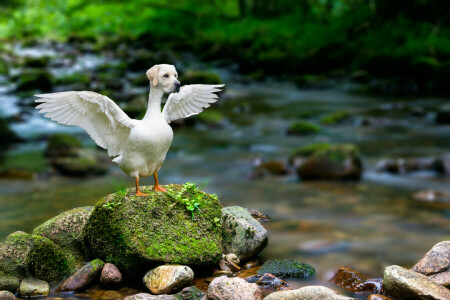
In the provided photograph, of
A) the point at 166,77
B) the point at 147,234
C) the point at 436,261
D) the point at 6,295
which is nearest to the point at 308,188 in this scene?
the point at 436,261

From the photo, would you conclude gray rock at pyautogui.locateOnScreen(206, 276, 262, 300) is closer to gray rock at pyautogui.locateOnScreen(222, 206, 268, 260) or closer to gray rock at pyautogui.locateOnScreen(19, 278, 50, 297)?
gray rock at pyautogui.locateOnScreen(222, 206, 268, 260)

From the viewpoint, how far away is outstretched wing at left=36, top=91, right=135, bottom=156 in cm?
392

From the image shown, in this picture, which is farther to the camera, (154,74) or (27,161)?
(27,161)

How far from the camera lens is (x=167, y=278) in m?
4.37

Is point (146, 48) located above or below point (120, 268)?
above

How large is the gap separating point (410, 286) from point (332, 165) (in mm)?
4843

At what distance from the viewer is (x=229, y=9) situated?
33.5m

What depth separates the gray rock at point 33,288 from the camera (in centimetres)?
450

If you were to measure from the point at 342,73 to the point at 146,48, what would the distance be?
13.5 metres

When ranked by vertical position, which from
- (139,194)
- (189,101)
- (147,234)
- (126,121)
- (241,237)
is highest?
(189,101)

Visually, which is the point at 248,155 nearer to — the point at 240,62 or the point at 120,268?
the point at 120,268

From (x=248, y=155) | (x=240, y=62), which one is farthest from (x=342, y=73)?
(x=248, y=155)

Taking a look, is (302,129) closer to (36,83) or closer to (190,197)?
(190,197)

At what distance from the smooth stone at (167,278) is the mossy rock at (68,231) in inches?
35.3
